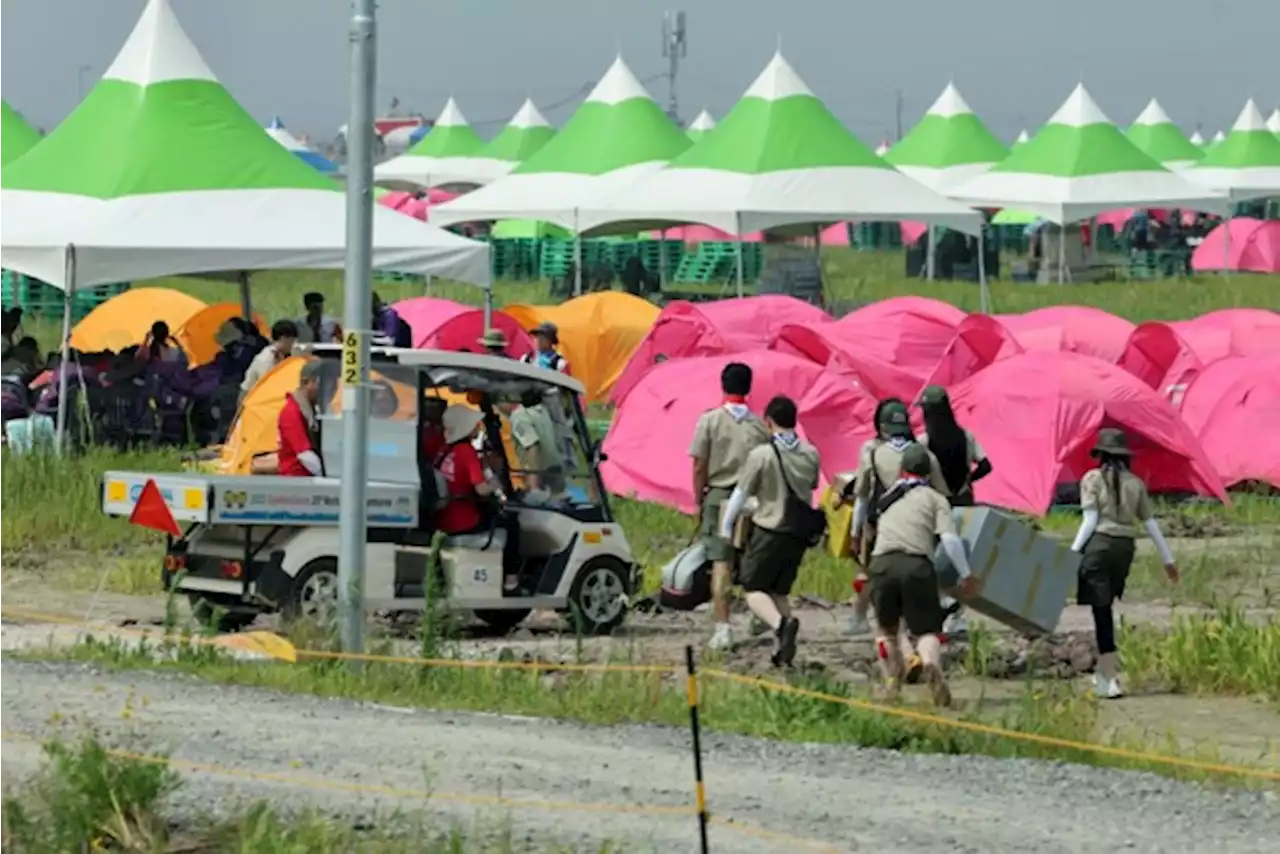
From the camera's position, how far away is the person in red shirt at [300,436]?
15023 mm

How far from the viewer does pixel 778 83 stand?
34.9m

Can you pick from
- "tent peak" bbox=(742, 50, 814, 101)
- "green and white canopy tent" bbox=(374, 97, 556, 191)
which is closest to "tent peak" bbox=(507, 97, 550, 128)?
"green and white canopy tent" bbox=(374, 97, 556, 191)

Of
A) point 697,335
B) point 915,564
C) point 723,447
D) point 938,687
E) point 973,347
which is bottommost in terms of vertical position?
point 938,687

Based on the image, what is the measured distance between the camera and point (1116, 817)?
30.8 feet

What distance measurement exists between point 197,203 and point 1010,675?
10659 millimetres

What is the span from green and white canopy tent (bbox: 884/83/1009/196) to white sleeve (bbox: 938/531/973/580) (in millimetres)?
43126

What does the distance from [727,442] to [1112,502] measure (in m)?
2.42

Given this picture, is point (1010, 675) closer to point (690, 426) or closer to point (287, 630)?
point (287, 630)

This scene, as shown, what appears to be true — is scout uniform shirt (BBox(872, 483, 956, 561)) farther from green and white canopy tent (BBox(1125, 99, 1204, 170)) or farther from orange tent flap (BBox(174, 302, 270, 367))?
green and white canopy tent (BBox(1125, 99, 1204, 170))

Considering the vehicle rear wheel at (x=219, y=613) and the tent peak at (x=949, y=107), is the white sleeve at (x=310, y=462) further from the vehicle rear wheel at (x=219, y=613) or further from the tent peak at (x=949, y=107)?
the tent peak at (x=949, y=107)

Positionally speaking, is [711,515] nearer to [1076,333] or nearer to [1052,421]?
[1052,421]

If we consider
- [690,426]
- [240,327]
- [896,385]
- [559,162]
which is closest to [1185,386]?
[896,385]

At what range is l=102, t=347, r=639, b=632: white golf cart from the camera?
1398 centimetres

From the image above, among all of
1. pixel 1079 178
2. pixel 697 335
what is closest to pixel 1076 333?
pixel 697 335
